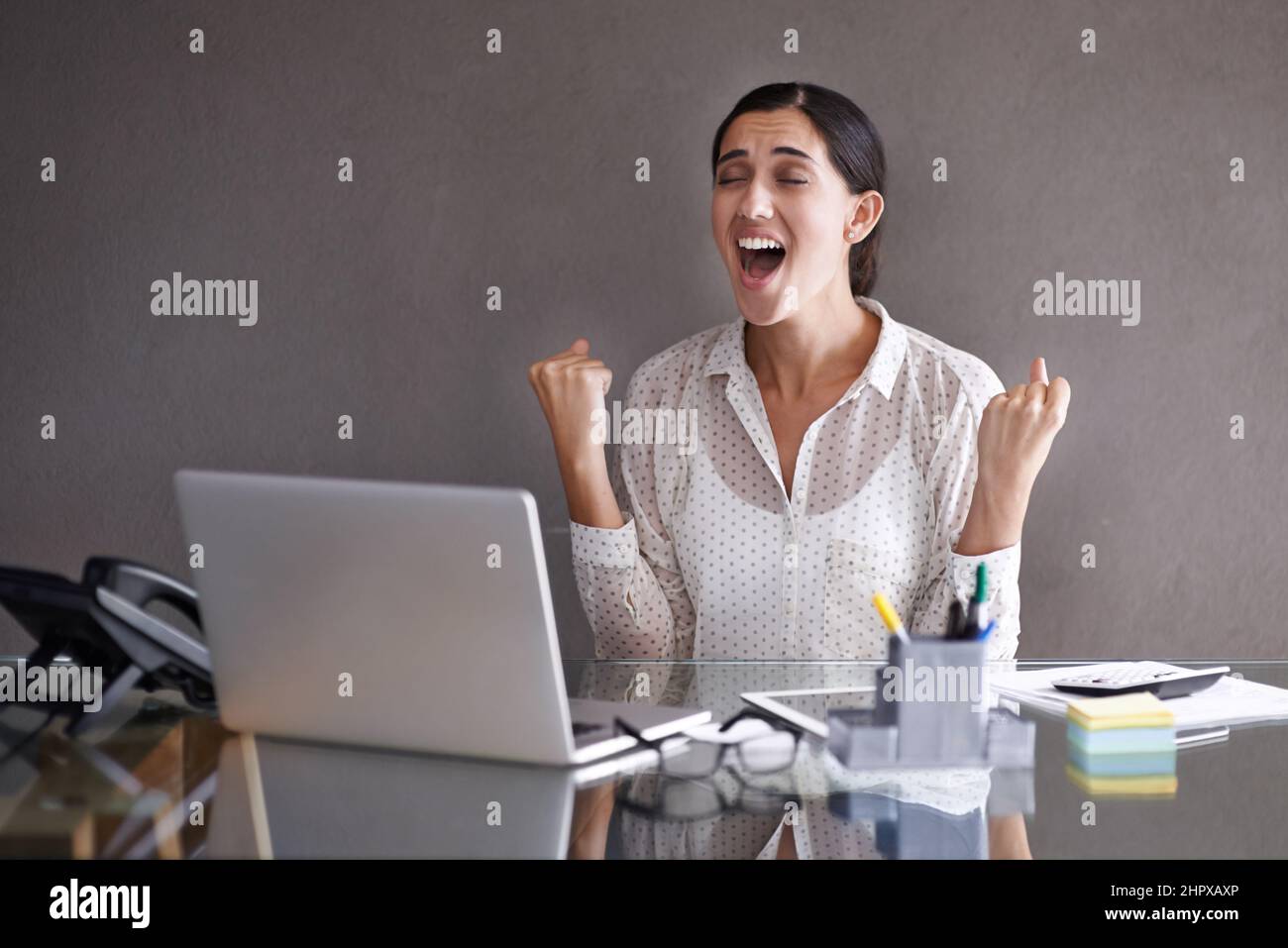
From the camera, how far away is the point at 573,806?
2.89 feet

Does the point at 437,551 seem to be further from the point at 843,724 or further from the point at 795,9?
the point at 795,9

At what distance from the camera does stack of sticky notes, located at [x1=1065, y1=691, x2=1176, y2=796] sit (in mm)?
956

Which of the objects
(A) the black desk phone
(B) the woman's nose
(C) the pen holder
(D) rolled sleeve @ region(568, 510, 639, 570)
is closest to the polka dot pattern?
(D) rolled sleeve @ region(568, 510, 639, 570)

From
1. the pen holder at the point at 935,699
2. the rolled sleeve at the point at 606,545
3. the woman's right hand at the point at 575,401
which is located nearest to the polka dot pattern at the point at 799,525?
the rolled sleeve at the point at 606,545

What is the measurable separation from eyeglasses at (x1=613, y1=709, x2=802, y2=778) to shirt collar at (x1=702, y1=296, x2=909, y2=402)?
0.94 m

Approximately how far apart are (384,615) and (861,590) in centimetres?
Answer: 108

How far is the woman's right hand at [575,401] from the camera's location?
179 centimetres

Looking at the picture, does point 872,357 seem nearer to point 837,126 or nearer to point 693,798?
point 837,126

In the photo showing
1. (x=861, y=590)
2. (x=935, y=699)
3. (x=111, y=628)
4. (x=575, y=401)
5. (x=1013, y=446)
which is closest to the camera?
(x=935, y=699)

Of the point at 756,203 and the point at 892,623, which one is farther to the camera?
the point at 756,203

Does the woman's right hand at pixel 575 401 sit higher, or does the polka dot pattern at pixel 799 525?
the woman's right hand at pixel 575 401

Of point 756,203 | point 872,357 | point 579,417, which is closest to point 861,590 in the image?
point 872,357

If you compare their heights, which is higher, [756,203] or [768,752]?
[756,203]

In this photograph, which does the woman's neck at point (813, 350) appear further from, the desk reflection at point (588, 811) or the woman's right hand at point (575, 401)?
the desk reflection at point (588, 811)
